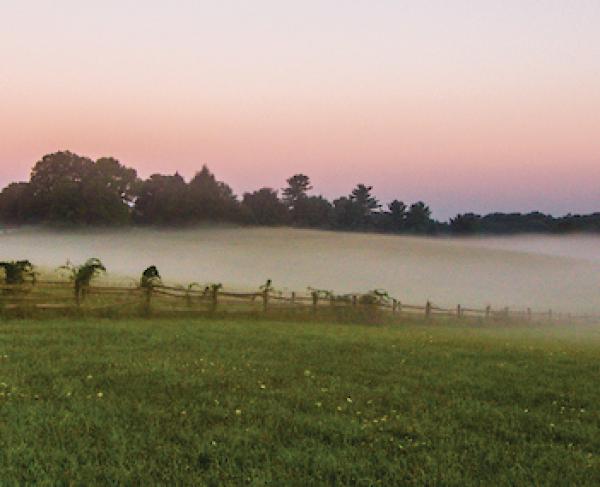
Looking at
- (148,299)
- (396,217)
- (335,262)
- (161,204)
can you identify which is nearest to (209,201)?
(161,204)

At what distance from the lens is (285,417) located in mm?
9500

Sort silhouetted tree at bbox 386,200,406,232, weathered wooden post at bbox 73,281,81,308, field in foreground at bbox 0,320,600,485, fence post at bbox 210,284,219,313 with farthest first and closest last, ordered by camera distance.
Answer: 1. silhouetted tree at bbox 386,200,406,232
2. fence post at bbox 210,284,219,313
3. weathered wooden post at bbox 73,281,81,308
4. field in foreground at bbox 0,320,600,485

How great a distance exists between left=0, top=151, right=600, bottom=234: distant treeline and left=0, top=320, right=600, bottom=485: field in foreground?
3158 inches

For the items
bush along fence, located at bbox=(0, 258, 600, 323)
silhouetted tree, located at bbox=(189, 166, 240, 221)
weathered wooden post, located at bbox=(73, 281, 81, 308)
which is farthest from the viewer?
silhouetted tree, located at bbox=(189, 166, 240, 221)

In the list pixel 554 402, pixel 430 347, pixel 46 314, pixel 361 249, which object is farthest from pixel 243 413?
pixel 361 249

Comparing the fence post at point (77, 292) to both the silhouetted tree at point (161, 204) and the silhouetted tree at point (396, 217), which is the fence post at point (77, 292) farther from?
the silhouetted tree at point (396, 217)

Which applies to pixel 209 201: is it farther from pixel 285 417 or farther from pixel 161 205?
pixel 285 417

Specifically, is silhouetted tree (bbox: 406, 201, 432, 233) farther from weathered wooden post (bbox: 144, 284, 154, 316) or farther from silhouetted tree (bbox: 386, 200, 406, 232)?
weathered wooden post (bbox: 144, 284, 154, 316)

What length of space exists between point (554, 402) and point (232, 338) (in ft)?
35.7

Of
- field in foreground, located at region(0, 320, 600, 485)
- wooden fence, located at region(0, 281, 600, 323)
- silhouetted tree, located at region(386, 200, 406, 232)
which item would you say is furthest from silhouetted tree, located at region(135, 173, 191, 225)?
field in foreground, located at region(0, 320, 600, 485)

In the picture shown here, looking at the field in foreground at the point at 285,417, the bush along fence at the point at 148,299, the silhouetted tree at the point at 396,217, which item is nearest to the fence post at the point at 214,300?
the bush along fence at the point at 148,299

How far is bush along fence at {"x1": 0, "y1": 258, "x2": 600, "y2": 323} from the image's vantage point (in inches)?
1013

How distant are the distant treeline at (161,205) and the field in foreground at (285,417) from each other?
80217 millimetres

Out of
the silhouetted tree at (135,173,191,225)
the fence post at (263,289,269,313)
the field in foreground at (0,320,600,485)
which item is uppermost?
the silhouetted tree at (135,173,191,225)
